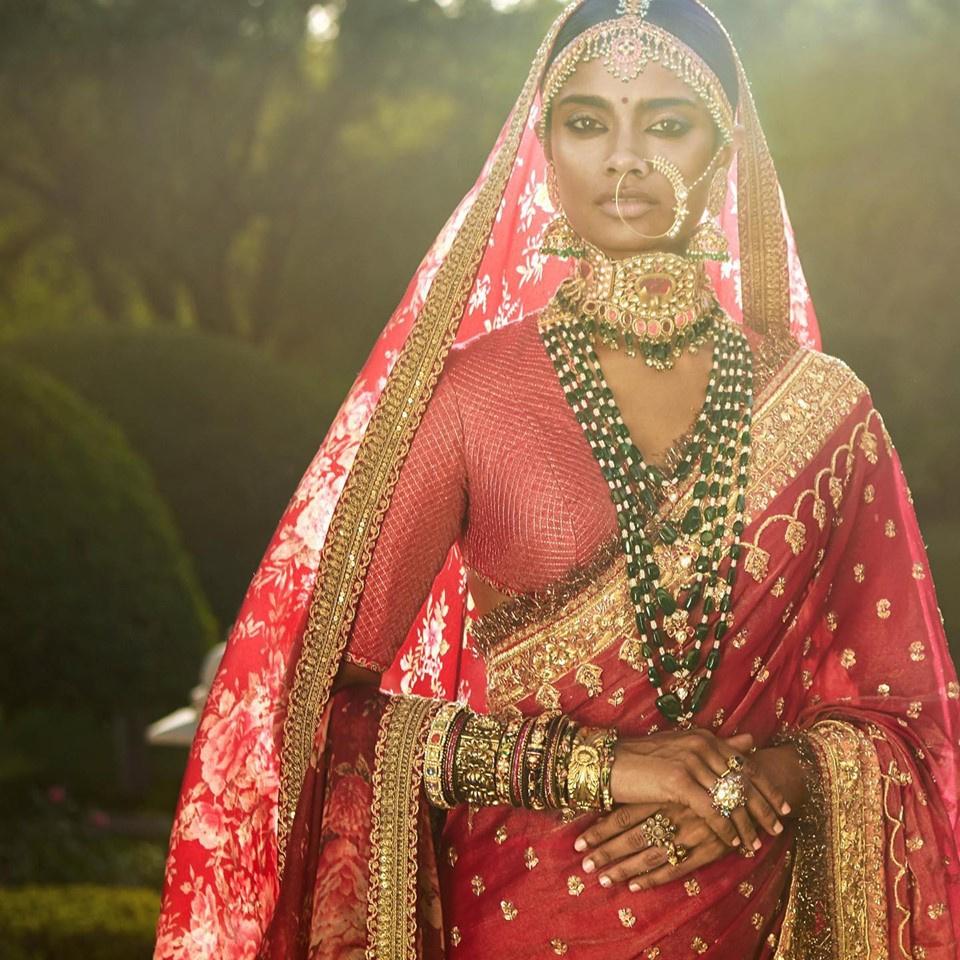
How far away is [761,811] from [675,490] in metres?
0.47

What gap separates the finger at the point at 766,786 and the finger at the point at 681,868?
93 millimetres

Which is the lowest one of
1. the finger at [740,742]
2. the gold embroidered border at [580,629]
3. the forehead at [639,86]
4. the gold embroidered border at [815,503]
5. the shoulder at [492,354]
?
the finger at [740,742]

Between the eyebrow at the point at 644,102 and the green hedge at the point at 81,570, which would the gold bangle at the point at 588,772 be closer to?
the eyebrow at the point at 644,102

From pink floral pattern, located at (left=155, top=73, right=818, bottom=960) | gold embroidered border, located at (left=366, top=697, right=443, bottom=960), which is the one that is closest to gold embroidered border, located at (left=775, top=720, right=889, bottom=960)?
gold embroidered border, located at (left=366, top=697, right=443, bottom=960)

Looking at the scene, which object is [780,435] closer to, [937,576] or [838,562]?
[838,562]

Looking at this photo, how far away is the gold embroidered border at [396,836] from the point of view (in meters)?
2.17

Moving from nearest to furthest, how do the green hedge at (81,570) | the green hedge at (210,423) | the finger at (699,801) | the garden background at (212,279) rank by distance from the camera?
the finger at (699,801)
the green hedge at (81,570)
the garden background at (212,279)
the green hedge at (210,423)

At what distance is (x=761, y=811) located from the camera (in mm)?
2137

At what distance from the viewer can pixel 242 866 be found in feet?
7.47

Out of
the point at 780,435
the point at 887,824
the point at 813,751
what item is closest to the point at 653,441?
the point at 780,435

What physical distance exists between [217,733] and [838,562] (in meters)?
0.96

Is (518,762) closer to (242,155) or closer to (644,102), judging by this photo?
(644,102)

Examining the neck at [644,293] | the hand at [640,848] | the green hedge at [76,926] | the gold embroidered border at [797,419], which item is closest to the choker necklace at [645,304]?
the neck at [644,293]

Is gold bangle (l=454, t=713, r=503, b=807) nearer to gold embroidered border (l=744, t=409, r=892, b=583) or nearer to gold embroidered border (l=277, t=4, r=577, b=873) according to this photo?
gold embroidered border (l=277, t=4, r=577, b=873)
